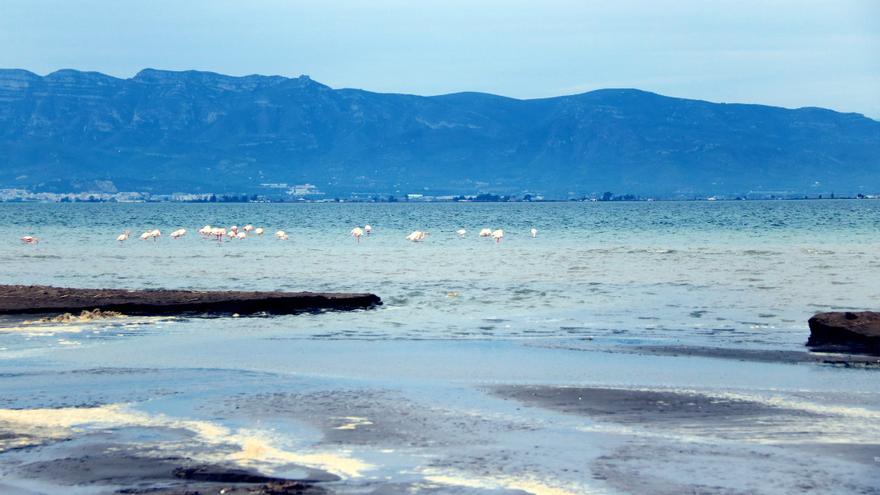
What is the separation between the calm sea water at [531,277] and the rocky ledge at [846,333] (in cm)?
65

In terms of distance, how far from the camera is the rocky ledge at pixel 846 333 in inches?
744

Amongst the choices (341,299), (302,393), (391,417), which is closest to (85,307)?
(341,299)

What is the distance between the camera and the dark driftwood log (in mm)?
25609

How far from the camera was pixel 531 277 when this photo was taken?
4016 cm

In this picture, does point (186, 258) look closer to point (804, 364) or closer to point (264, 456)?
point (804, 364)

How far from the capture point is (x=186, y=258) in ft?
177

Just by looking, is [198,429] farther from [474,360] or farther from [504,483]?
A: [474,360]

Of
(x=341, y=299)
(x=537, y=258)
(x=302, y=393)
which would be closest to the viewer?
(x=302, y=393)

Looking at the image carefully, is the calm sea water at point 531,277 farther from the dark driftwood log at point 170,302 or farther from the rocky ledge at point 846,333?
the dark driftwood log at point 170,302

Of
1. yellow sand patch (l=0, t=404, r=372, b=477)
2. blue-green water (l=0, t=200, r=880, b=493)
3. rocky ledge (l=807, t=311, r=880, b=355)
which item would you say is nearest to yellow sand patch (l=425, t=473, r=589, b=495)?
blue-green water (l=0, t=200, r=880, b=493)

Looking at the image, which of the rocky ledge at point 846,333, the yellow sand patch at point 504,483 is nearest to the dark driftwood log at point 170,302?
the rocky ledge at point 846,333

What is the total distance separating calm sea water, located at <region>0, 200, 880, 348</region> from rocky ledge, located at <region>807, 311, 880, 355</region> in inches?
25.6

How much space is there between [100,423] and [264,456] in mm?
2574

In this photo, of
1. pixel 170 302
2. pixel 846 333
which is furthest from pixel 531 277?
pixel 846 333
